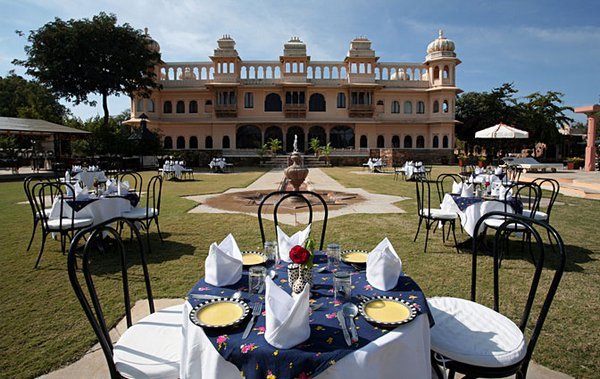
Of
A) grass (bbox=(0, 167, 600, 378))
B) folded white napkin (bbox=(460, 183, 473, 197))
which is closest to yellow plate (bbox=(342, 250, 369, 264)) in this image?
grass (bbox=(0, 167, 600, 378))

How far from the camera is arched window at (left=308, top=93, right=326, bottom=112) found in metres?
36.8

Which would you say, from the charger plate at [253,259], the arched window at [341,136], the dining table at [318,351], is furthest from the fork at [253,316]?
the arched window at [341,136]

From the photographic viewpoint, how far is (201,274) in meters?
4.79

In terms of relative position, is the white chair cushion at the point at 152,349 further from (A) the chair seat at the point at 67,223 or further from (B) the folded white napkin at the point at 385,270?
(A) the chair seat at the point at 67,223

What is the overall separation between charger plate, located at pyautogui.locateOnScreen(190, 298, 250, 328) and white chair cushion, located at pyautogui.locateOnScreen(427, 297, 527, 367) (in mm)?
1121

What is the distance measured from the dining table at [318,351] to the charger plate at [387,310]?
23 millimetres

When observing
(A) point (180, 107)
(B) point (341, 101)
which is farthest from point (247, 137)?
(B) point (341, 101)

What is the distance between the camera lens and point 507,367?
2037 millimetres

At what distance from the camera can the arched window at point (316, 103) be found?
36750 millimetres

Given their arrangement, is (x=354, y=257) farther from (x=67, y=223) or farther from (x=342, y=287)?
(x=67, y=223)

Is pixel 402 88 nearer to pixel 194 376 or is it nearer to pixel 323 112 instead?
pixel 323 112

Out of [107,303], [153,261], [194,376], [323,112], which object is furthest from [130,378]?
[323,112]

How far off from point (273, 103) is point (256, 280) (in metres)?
35.6

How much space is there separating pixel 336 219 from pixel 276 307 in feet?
22.0
